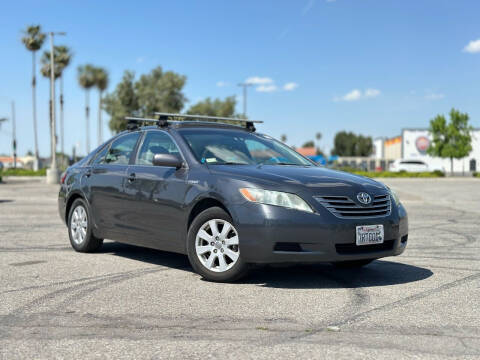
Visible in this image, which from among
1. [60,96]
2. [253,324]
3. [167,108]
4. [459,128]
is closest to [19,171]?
[167,108]

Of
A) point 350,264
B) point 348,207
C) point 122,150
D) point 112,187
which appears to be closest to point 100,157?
point 122,150

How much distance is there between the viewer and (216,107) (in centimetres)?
7338

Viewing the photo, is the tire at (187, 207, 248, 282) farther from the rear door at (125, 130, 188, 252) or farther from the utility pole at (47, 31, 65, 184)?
the utility pole at (47, 31, 65, 184)

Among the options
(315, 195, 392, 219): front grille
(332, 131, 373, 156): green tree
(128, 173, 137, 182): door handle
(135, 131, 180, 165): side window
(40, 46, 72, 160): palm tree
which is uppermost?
(40, 46, 72, 160): palm tree

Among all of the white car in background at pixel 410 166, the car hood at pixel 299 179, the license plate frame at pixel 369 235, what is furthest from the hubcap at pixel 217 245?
the white car in background at pixel 410 166

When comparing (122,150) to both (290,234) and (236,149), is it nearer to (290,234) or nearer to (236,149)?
(236,149)

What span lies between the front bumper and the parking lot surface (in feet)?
1.09

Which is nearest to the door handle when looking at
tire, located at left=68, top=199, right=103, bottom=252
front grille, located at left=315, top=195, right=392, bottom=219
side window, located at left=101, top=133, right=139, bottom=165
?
side window, located at left=101, top=133, right=139, bottom=165

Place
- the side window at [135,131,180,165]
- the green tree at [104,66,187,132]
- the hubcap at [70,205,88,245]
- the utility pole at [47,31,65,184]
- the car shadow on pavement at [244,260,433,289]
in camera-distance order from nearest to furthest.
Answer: the car shadow on pavement at [244,260,433,289]
the side window at [135,131,180,165]
the hubcap at [70,205,88,245]
the utility pole at [47,31,65,184]
the green tree at [104,66,187,132]

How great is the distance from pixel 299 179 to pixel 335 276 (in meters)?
1.26

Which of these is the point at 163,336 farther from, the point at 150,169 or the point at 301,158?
the point at 301,158

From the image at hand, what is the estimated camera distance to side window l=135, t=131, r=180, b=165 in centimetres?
702

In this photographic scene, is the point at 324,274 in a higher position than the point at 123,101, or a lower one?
lower

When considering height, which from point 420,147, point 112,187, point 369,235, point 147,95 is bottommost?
point 369,235
